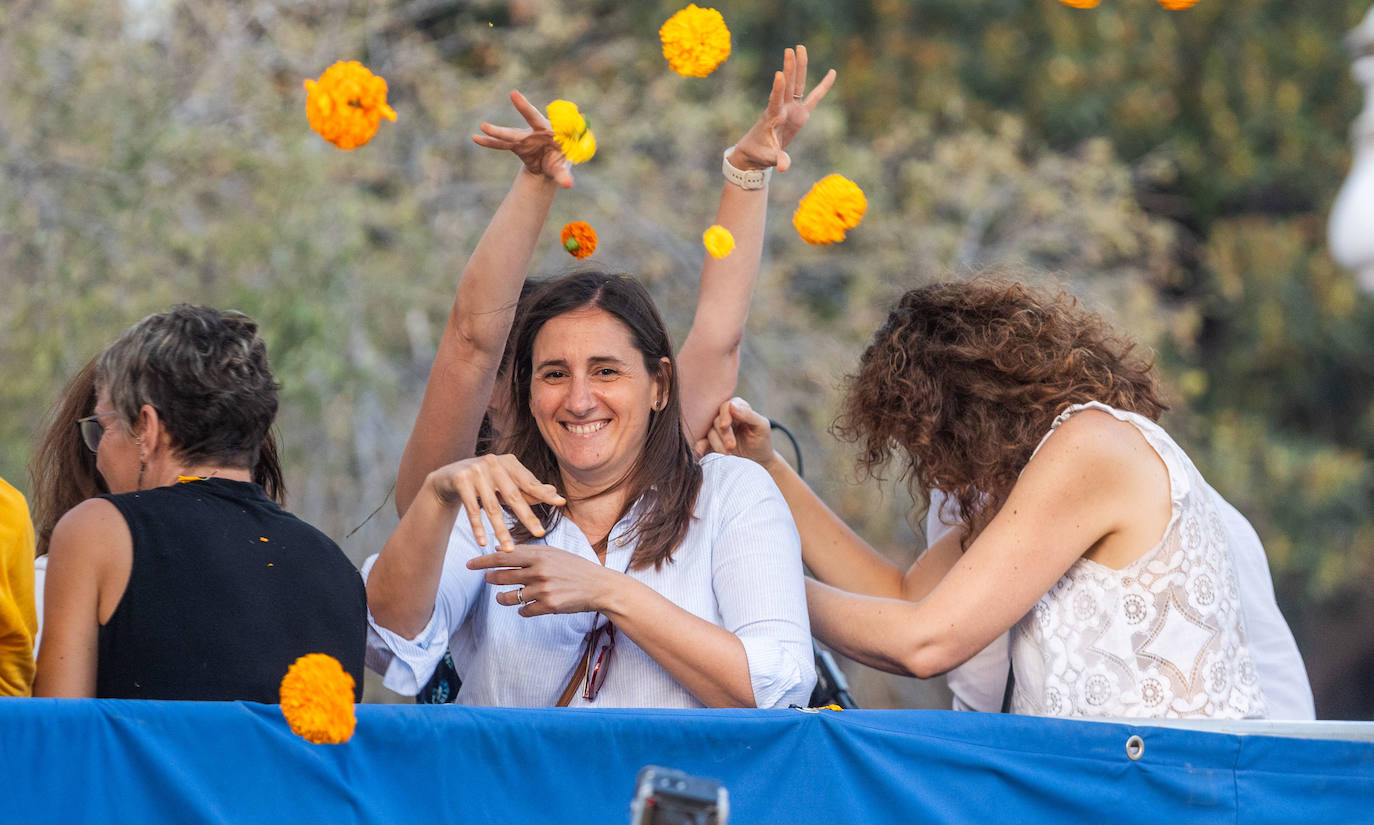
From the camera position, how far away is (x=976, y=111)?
11.0m

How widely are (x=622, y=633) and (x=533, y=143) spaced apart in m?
0.91

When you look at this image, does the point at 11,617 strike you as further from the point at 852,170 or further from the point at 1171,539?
the point at 852,170

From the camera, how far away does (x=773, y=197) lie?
919cm

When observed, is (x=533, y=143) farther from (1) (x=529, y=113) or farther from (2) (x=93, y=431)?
(2) (x=93, y=431)

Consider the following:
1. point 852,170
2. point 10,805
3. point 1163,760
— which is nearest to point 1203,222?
point 852,170

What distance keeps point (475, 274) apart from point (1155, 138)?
9929 millimetres

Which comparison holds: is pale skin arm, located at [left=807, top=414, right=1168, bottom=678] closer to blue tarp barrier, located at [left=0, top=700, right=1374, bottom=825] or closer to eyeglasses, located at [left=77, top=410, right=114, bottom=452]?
blue tarp barrier, located at [left=0, top=700, right=1374, bottom=825]

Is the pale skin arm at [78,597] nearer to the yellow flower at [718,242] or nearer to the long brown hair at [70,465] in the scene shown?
the long brown hair at [70,465]

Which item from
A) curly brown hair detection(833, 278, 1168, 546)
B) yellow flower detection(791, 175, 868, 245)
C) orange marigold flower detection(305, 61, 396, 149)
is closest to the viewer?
orange marigold flower detection(305, 61, 396, 149)

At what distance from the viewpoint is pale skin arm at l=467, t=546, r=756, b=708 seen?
245 centimetres

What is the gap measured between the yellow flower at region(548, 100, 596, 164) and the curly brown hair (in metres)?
0.73

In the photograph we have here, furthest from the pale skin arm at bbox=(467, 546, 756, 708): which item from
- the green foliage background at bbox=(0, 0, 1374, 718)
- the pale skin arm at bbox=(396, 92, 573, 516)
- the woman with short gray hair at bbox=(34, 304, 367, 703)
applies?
the green foliage background at bbox=(0, 0, 1374, 718)

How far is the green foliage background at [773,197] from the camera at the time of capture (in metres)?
6.91

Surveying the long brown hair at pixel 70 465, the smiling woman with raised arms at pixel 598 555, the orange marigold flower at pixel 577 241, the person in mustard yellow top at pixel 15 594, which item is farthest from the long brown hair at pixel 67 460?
the orange marigold flower at pixel 577 241
